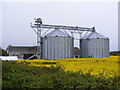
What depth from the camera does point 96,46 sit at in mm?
29469

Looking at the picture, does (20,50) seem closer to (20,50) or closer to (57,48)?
(20,50)

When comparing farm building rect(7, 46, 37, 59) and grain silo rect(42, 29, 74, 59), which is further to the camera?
farm building rect(7, 46, 37, 59)

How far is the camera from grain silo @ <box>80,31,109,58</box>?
2927 cm

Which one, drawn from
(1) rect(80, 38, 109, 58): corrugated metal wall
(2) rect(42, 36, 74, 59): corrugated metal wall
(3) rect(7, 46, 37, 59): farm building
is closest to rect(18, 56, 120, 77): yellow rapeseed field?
(2) rect(42, 36, 74, 59): corrugated metal wall

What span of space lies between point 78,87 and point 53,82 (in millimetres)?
1081

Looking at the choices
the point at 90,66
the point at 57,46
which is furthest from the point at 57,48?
the point at 90,66

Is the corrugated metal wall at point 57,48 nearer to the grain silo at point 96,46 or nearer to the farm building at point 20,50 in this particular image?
the grain silo at point 96,46

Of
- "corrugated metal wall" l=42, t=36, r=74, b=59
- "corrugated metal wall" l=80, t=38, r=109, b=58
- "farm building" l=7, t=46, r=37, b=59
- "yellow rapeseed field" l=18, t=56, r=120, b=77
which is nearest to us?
"yellow rapeseed field" l=18, t=56, r=120, b=77

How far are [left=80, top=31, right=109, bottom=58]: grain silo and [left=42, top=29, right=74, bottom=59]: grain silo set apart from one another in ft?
11.6

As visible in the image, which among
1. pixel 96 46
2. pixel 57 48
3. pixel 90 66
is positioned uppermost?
pixel 96 46

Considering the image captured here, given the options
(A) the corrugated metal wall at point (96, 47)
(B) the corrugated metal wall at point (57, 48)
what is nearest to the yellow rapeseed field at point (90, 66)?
(B) the corrugated metal wall at point (57, 48)

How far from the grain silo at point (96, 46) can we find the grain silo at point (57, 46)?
3532 mm

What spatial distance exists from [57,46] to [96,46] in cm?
660

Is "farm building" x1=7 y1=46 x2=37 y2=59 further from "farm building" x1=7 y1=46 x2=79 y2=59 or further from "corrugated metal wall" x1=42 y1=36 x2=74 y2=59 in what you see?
"corrugated metal wall" x1=42 y1=36 x2=74 y2=59
